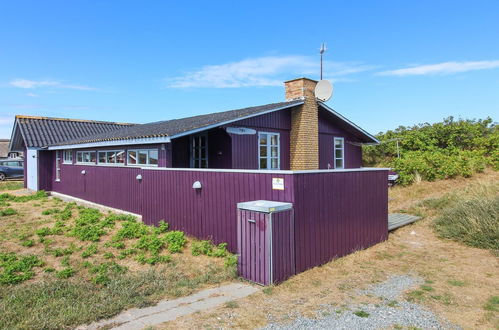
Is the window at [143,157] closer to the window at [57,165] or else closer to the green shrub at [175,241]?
the green shrub at [175,241]

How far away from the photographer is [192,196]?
8.20m

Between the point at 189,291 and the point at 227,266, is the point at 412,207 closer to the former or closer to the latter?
the point at 227,266

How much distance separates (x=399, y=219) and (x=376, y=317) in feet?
23.3

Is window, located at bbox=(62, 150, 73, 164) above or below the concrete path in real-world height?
above

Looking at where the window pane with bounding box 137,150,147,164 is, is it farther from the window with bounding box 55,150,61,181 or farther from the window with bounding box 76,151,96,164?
the window with bounding box 55,150,61,181

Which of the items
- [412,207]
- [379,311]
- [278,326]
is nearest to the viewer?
[278,326]

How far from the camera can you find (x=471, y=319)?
4.41m

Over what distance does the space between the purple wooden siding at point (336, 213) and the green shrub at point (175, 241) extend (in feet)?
9.12

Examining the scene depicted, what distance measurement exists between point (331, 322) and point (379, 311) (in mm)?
793

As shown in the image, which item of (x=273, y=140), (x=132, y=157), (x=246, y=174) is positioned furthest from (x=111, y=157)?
(x=246, y=174)

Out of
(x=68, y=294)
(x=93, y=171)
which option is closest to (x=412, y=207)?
(x=68, y=294)

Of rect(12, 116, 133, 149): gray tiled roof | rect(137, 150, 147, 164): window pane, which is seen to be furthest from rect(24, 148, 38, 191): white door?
rect(137, 150, 147, 164): window pane

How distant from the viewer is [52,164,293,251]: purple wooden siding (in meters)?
6.80

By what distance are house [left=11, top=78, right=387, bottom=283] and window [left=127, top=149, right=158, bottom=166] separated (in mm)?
34
